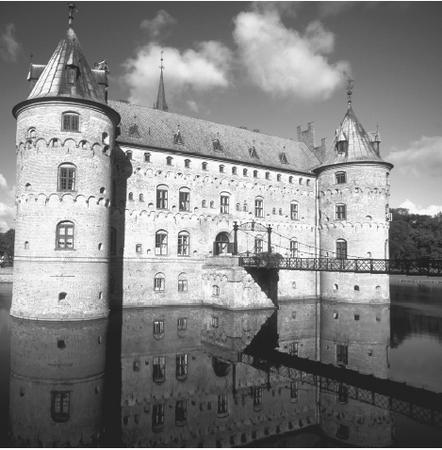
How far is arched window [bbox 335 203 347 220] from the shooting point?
3462cm

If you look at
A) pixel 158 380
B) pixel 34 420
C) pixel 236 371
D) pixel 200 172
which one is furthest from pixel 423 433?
pixel 200 172

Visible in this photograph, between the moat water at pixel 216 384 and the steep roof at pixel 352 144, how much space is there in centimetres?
1588

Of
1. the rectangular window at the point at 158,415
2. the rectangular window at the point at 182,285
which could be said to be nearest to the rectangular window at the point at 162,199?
the rectangular window at the point at 182,285

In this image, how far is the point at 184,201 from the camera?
30.8 m

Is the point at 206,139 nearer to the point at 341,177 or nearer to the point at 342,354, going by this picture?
the point at 341,177

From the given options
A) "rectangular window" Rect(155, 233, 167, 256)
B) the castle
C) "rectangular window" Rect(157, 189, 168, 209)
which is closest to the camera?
the castle

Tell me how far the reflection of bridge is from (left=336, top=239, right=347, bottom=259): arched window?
18481mm

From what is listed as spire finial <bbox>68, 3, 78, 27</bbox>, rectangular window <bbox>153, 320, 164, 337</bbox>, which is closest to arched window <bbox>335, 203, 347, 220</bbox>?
rectangular window <bbox>153, 320, 164, 337</bbox>

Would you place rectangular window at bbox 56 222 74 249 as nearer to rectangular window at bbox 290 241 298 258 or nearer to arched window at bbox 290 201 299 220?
rectangular window at bbox 290 241 298 258

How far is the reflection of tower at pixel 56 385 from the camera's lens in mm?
10117

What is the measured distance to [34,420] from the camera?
10.7 metres

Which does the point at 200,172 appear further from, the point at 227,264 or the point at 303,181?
the point at 303,181

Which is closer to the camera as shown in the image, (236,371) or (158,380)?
(158,380)

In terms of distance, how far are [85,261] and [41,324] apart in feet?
13.2
